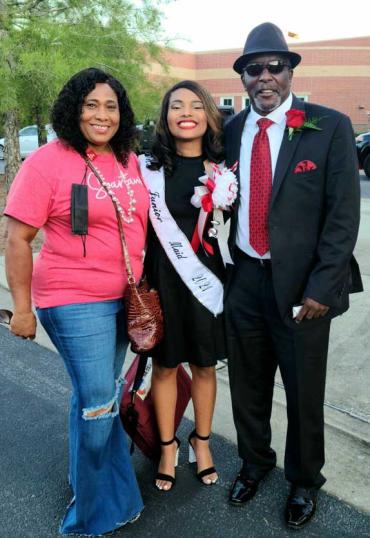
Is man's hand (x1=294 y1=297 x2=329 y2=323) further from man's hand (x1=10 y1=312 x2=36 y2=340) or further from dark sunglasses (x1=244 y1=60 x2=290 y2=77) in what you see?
man's hand (x1=10 y1=312 x2=36 y2=340)

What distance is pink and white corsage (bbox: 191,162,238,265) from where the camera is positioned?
7.18 ft

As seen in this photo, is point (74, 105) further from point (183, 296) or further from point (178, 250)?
point (183, 296)

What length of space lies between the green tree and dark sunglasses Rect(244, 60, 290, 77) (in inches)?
170

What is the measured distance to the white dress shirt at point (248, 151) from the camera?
86.9 inches

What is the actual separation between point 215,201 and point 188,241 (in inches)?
10.9

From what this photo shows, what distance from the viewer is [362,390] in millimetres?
3301

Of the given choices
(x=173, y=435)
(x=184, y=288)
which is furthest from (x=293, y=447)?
(x=184, y=288)

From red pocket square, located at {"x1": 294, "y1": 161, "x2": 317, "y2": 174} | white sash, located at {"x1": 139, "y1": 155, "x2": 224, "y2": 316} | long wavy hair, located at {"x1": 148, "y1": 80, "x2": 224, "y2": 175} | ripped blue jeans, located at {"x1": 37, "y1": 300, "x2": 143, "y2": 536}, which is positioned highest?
long wavy hair, located at {"x1": 148, "y1": 80, "x2": 224, "y2": 175}

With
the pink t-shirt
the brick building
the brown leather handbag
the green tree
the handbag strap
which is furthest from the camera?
the brick building

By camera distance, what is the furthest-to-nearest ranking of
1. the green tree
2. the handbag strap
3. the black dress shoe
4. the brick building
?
the brick building → the green tree → the black dress shoe → the handbag strap

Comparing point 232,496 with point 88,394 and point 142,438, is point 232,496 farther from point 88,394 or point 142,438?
point 88,394

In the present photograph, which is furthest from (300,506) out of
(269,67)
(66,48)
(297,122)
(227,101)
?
(227,101)

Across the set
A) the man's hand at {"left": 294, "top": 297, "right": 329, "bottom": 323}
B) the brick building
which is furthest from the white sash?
the brick building

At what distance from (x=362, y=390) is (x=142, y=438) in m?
1.48
